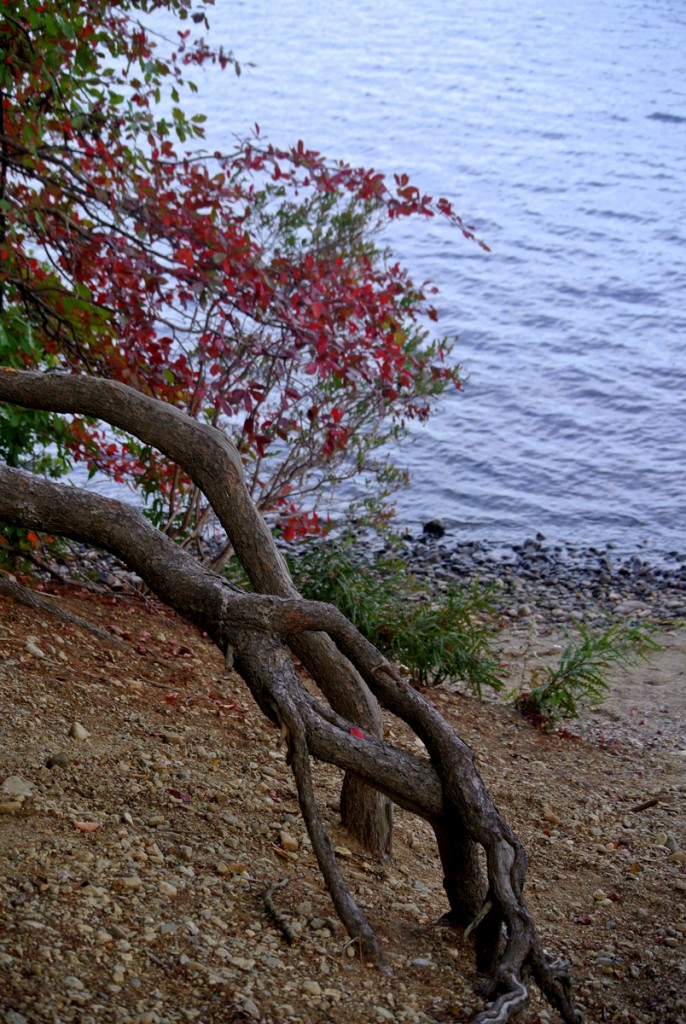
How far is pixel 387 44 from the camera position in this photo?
24219mm

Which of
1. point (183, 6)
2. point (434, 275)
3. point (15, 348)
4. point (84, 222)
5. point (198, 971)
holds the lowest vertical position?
point (198, 971)

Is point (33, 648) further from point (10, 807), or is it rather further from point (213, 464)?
point (213, 464)

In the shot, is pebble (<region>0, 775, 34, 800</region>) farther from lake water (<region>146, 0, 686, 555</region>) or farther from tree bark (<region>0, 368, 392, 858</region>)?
lake water (<region>146, 0, 686, 555</region>)

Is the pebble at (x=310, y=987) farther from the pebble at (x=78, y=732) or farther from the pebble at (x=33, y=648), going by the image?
the pebble at (x=33, y=648)

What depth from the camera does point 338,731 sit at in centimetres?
238

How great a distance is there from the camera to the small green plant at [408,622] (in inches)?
203

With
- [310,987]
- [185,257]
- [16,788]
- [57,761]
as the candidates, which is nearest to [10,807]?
[16,788]

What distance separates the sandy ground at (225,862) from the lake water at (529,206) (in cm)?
451

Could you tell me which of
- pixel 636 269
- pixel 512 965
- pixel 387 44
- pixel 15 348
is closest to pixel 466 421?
pixel 636 269

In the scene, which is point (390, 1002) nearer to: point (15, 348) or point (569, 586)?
point (15, 348)

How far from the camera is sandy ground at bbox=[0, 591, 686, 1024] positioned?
7.38ft

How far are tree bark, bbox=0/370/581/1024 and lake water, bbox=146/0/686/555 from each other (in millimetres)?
6058

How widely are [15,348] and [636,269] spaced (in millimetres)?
12368

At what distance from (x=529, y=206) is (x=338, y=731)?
15.9m
